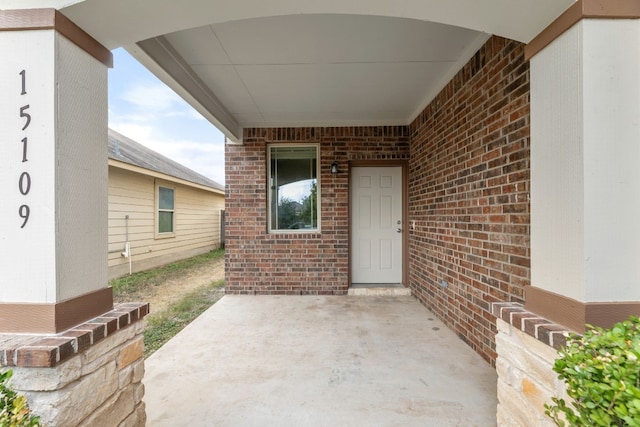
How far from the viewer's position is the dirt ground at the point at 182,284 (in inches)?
172

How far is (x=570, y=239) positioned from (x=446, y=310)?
7.27ft

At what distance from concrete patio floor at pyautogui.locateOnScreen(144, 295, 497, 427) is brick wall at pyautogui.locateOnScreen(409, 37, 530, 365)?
0.41m

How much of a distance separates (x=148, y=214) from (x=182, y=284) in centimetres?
244

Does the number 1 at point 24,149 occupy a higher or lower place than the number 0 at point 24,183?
higher

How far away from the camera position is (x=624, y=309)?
3.62 ft

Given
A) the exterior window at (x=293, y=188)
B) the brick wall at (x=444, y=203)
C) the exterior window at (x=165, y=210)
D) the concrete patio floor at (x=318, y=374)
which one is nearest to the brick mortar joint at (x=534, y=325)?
the brick wall at (x=444, y=203)

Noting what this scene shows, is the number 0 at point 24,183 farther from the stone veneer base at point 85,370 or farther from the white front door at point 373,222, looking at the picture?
the white front door at point 373,222

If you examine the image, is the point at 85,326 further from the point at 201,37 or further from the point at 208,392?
the point at 201,37

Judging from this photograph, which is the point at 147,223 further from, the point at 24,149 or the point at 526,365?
the point at 526,365

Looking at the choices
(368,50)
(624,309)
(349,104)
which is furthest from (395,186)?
(624,309)

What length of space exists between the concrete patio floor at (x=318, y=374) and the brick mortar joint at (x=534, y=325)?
0.81 meters

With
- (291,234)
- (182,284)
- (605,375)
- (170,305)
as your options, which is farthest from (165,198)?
(605,375)

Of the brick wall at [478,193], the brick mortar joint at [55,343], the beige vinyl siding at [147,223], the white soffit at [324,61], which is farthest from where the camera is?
the beige vinyl siding at [147,223]

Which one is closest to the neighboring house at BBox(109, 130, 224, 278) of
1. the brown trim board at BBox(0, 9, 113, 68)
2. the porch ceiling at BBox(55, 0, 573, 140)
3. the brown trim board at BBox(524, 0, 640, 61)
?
the porch ceiling at BBox(55, 0, 573, 140)
